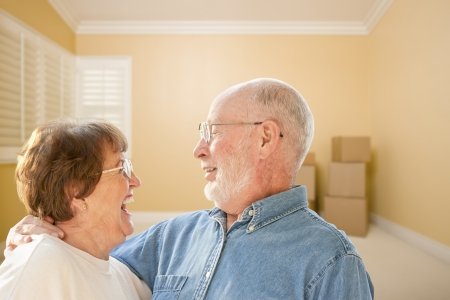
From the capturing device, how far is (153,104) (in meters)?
5.79

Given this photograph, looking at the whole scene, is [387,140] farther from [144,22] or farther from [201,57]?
[144,22]

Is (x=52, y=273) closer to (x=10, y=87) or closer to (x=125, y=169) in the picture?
(x=125, y=169)

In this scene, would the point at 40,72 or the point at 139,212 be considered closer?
the point at 40,72

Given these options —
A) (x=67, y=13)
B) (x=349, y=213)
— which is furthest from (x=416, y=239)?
(x=67, y=13)

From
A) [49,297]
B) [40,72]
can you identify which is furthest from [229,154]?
[40,72]

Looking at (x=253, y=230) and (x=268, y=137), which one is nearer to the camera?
(x=253, y=230)

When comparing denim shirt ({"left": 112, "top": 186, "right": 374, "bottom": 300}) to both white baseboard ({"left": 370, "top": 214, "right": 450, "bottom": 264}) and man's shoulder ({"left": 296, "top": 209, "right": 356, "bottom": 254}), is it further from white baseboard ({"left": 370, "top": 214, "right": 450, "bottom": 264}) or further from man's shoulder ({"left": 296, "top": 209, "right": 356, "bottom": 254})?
white baseboard ({"left": 370, "top": 214, "right": 450, "bottom": 264})

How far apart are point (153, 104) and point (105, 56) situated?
98 cm

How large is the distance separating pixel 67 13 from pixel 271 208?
16.5 ft

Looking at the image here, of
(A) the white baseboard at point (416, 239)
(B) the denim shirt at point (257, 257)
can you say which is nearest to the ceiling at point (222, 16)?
(A) the white baseboard at point (416, 239)

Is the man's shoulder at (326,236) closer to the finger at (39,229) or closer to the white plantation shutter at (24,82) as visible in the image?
the finger at (39,229)

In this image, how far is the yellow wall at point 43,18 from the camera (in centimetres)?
393

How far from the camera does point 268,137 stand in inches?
47.7

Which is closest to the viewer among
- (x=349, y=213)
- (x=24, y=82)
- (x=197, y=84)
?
(x=24, y=82)
